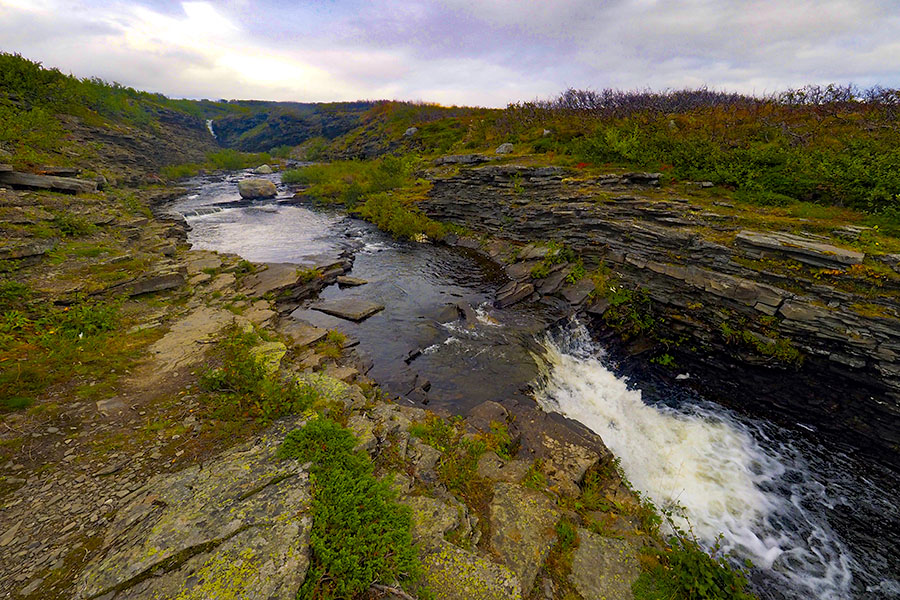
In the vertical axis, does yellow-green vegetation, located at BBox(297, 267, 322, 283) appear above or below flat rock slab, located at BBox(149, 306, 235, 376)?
below

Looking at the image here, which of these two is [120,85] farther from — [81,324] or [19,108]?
[81,324]

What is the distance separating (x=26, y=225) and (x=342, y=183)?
1572 inches

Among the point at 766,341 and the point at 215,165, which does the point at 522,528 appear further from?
the point at 215,165

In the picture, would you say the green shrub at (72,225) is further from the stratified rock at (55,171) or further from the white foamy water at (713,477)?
the white foamy water at (713,477)

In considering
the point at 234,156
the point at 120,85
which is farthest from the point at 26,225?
the point at 120,85

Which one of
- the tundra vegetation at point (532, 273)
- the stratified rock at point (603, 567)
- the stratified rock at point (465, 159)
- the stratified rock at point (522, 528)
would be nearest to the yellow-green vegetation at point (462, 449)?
the tundra vegetation at point (532, 273)

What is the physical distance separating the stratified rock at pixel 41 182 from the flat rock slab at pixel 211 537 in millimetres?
18797

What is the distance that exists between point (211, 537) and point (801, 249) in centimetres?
1816

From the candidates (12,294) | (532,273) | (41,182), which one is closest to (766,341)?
(532,273)

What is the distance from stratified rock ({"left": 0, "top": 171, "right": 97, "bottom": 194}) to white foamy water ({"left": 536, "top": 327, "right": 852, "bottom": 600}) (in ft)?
79.0

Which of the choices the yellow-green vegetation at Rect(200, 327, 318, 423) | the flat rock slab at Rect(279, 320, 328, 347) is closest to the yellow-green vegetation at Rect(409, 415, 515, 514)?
the yellow-green vegetation at Rect(200, 327, 318, 423)

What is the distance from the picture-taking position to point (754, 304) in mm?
12883

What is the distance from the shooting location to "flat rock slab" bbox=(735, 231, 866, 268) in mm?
11562

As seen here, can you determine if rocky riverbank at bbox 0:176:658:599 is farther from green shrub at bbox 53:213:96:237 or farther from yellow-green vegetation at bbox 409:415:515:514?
green shrub at bbox 53:213:96:237
